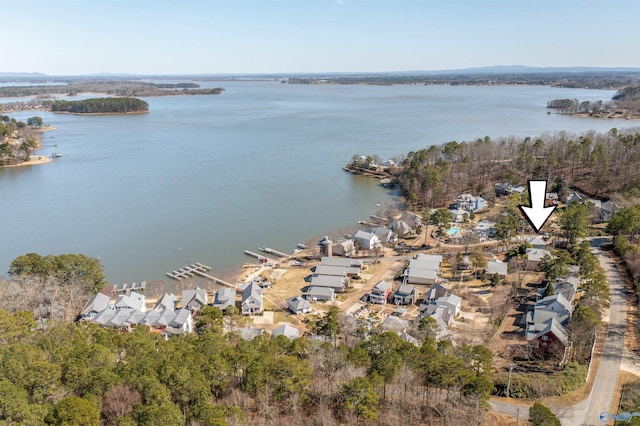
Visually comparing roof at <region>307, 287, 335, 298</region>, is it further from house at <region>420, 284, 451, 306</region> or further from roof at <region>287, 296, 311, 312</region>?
house at <region>420, 284, 451, 306</region>

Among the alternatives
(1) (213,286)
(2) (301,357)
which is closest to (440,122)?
(1) (213,286)

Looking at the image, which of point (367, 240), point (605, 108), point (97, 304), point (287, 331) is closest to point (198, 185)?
point (367, 240)

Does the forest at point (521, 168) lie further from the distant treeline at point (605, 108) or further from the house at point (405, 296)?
the distant treeline at point (605, 108)

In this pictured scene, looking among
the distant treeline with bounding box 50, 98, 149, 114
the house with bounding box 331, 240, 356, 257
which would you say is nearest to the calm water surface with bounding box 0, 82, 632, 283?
the house with bounding box 331, 240, 356, 257

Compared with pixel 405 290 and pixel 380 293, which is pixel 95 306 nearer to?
pixel 380 293

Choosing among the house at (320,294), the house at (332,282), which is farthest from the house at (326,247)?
the house at (320,294)

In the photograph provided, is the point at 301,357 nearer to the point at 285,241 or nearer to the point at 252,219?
the point at 285,241
